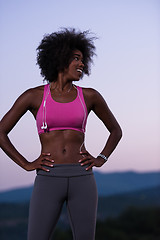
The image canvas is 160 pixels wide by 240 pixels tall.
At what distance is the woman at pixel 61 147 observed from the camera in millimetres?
4246

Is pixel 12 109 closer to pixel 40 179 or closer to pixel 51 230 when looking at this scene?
Result: pixel 40 179

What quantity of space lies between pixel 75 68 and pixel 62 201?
139cm

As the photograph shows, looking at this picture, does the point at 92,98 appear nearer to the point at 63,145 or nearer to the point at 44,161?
the point at 63,145

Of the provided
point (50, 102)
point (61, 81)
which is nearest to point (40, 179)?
point (50, 102)

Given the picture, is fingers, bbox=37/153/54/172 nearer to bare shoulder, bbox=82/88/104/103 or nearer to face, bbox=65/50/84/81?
bare shoulder, bbox=82/88/104/103

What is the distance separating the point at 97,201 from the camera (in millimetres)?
4430

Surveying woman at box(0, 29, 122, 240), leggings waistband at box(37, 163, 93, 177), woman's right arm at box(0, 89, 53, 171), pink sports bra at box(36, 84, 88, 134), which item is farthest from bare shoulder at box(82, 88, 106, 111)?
leggings waistband at box(37, 163, 93, 177)

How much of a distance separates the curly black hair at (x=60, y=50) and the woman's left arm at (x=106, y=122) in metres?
0.45

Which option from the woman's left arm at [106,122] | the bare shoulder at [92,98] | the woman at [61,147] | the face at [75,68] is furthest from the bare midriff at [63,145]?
the face at [75,68]

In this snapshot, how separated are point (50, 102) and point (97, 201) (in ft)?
3.62

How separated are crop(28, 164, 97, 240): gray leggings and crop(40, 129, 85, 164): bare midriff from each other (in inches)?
2.8

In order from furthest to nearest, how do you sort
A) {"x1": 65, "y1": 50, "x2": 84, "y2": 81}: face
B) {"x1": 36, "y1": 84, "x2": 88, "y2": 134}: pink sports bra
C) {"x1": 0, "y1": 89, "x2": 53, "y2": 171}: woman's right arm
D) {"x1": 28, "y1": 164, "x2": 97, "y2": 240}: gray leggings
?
1. {"x1": 65, "y1": 50, "x2": 84, "y2": 81}: face
2. {"x1": 0, "y1": 89, "x2": 53, "y2": 171}: woman's right arm
3. {"x1": 36, "y1": 84, "x2": 88, "y2": 134}: pink sports bra
4. {"x1": 28, "y1": 164, "x2": 97, "y2": 240}: gray leggings

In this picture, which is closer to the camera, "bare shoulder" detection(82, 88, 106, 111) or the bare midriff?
the bare midriff

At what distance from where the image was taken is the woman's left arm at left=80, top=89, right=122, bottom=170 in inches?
185
